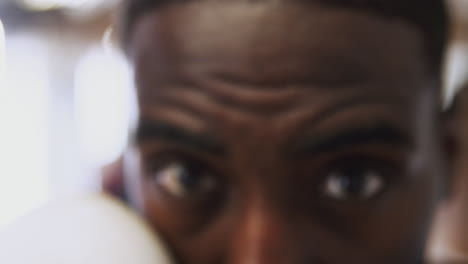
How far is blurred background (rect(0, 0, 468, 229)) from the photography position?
185 cm

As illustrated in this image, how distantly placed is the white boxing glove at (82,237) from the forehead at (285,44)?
6.1 inches

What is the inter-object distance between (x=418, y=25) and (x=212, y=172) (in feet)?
0.85

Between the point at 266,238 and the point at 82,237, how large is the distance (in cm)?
17

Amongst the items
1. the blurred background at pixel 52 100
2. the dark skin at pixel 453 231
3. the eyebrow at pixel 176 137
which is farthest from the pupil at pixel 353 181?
the blurred background at pixel 52 100

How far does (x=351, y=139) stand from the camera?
0.59 meters

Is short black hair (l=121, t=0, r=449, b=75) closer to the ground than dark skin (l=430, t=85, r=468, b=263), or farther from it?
farther from it

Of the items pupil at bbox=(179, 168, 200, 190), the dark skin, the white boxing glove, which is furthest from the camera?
the dark skin

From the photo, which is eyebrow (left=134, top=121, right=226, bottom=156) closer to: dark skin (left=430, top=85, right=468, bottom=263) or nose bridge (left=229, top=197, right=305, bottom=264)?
nose bridge (left=229, top=197, right=305, bottom=264)

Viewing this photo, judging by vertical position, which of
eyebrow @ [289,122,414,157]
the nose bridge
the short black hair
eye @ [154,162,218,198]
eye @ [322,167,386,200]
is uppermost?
the short black hair

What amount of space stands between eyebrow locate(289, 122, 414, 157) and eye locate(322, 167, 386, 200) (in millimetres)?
31

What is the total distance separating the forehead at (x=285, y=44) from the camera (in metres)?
0.59

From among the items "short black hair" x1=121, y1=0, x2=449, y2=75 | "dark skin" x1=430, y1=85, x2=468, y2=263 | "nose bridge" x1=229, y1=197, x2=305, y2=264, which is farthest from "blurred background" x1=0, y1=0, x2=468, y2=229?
"nose bridge" x1=229, y1=197, x2=305, y2=264

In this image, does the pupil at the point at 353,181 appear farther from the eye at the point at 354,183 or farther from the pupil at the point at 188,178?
A: the pupil at the point at 188,178

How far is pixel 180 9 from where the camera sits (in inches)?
25.0
